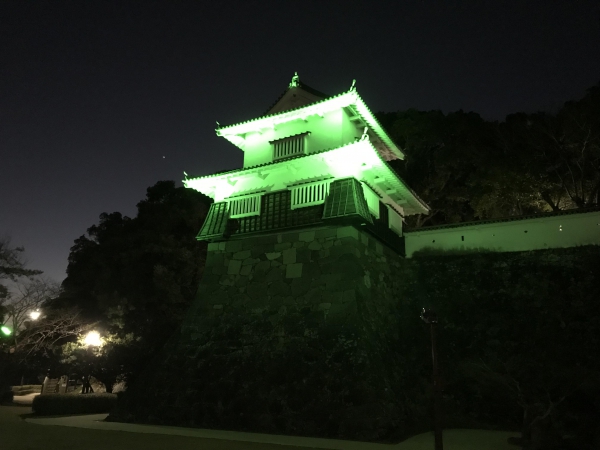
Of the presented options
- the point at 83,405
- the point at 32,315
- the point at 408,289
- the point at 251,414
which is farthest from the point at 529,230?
the point at 32,315

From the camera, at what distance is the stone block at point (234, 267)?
1326cm

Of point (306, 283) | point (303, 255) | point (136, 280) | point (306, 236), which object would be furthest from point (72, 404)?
point (306, 236)

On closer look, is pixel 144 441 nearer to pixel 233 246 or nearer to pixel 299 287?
pixel 299 287

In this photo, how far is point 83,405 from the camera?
1462cm

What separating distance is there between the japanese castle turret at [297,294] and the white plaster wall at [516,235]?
97 centimetres

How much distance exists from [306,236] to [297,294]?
1705mm

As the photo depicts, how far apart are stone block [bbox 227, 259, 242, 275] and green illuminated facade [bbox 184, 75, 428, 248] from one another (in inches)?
32.7

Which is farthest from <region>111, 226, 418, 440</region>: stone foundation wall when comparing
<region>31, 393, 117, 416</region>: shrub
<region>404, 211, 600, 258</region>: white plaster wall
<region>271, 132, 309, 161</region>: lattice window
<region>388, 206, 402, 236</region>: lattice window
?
<region>31, 393, 117, 416</region>: shrub

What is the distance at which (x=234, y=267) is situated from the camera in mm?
13336

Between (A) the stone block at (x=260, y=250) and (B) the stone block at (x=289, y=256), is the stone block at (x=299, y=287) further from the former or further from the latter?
(A) the stone block at (x=260, y=250)

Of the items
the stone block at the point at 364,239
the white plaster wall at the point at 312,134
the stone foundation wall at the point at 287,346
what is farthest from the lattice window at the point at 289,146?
the stone block at the point at 364,239

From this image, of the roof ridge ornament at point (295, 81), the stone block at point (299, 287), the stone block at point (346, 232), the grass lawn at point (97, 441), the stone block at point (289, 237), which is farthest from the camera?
the roof ridge ornament at point (295, 81)

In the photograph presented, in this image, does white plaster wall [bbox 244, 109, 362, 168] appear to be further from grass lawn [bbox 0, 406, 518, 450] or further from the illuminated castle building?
grass lawn [bbox 0, 406, 518, 450]

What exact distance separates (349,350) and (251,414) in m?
2.75
